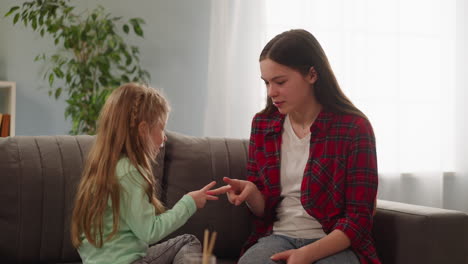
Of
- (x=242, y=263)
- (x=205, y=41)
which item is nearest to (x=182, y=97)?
(x=205, y=41)

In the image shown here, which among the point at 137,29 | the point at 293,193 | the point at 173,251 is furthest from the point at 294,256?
the point at 137,29

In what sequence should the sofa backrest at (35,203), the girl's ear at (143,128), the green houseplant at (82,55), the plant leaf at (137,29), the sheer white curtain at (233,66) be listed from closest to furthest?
1. the girl's ear at (143,128)
2. the sofa backrest at (35,203)
3. the green houseplant at (82,55)
4. the plant leaf at (137,29)
5. the sheer white curtain at (233,66)

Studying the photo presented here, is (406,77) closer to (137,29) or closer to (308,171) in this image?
(137,29)

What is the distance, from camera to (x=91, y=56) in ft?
10.7

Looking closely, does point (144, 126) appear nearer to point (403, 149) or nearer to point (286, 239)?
point (286, 239)

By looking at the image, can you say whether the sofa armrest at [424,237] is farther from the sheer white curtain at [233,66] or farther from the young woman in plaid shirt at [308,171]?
the sheer white curtain at [233,66]

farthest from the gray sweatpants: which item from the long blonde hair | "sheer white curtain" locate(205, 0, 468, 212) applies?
"sheer white curtain" locate(205, 0, 468, 212)

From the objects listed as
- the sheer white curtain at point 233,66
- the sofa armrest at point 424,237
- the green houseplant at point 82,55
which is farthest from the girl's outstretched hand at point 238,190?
the sheer white curtain at point 233,66

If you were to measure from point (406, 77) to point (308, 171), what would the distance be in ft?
7.65

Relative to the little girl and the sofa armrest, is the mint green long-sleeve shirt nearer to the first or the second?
the little girl

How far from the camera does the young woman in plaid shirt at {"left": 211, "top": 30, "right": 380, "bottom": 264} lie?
1.69 m

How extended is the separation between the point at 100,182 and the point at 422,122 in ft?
9.42

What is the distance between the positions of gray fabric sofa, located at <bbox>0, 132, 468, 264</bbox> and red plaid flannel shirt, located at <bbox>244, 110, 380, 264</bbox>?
0.13 meters

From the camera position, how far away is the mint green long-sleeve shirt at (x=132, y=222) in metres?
1.56
